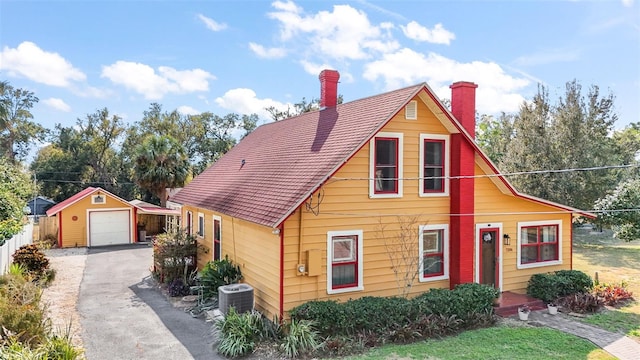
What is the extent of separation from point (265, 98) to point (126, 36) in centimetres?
2942

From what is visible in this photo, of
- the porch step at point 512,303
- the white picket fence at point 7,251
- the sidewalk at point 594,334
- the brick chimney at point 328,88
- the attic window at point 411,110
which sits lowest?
the sidewalk at point 594,334

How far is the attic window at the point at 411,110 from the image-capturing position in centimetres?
1211

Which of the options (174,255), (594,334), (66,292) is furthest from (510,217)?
(66,292)

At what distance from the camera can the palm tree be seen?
3153 cm

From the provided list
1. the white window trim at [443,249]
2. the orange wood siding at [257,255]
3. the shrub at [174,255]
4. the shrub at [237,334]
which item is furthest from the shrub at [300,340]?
the shrub at [174,255]

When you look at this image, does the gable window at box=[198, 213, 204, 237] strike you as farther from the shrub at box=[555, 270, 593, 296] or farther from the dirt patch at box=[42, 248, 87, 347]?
the shrub at box=[555, 270, 593, 296]

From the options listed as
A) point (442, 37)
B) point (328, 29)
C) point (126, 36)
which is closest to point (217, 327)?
point (328, 29)

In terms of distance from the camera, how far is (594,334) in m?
10.9

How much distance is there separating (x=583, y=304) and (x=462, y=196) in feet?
15.7

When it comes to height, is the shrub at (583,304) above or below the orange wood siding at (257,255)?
below

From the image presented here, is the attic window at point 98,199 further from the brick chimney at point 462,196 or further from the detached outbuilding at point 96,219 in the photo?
the brick chimney at point 462,196

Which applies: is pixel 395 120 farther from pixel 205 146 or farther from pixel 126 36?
pixel 205 146

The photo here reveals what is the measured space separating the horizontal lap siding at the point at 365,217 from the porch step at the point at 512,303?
1642 millimetres

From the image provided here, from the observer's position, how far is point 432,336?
1063 centimetres
